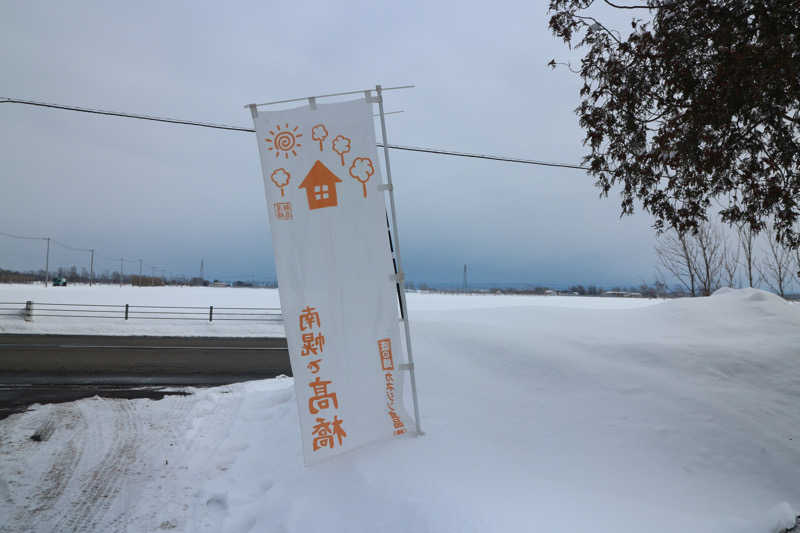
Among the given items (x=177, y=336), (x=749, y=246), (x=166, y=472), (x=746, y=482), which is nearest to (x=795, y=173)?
(x=746, y=482)

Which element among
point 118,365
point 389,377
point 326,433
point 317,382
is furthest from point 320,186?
point 118,365

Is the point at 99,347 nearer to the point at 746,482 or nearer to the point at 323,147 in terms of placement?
the point at 323,147

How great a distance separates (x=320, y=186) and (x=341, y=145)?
1.27 ft

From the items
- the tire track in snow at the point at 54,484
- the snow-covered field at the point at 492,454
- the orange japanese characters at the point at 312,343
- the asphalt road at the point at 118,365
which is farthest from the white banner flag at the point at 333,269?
the asphalt road at the point at 118,365

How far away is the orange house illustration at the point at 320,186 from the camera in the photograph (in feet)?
11.5

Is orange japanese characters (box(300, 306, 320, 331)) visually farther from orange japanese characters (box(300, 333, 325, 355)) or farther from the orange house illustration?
the orange house illustration

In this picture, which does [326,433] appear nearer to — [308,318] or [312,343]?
[312,343]

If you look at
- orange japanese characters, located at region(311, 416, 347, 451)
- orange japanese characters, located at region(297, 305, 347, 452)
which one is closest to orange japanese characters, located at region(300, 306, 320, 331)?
orange japanese characters, located at region(297, 305, 347, 452)

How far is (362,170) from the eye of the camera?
3623 mm

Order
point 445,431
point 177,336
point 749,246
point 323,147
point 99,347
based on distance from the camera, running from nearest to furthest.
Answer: point 323,147 < point 445,431 < point 99,347 < point 749,246 < point 177,336

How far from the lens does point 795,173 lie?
436 centimetres

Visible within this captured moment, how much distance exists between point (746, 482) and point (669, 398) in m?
1.02

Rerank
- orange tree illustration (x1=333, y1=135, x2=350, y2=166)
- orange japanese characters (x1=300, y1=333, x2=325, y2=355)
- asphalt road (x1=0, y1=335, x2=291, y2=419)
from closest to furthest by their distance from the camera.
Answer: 1. orange japanese characters (x1=300, y1=333, x2=325, y2=355)
2. orange tree illustration (x1=333, y1=135, x2=350, y2=166)
3. asphalt road (x1=0, y1=335, x2=291, y2=419)

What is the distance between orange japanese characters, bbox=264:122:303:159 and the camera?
3494mm
